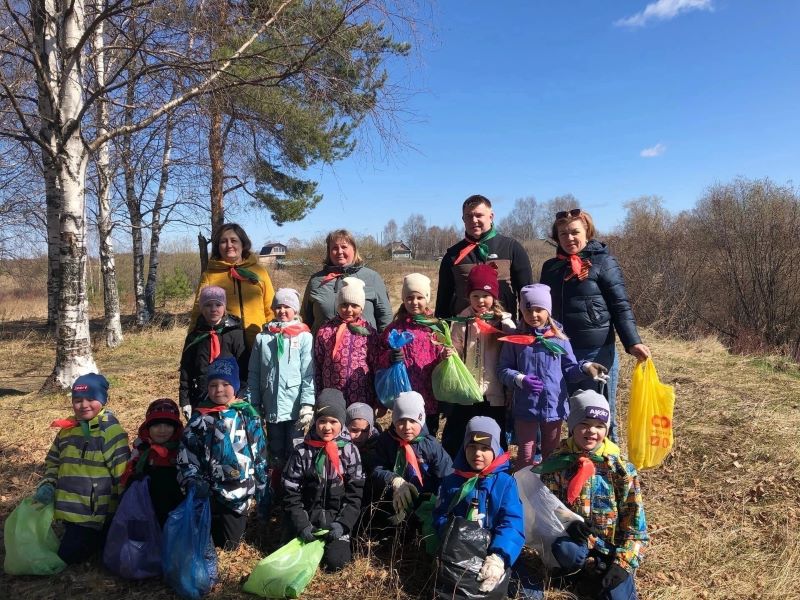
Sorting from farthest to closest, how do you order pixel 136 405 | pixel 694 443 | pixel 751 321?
pixel 751 321 → pixel 136 405 → pixel 694 443

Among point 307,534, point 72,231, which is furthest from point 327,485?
point 72,231

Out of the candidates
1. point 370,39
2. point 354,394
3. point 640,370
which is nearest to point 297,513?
point 354,394

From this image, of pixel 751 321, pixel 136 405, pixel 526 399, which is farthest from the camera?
pixel 751 321

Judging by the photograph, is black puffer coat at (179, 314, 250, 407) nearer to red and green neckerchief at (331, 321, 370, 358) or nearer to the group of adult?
the group of adult

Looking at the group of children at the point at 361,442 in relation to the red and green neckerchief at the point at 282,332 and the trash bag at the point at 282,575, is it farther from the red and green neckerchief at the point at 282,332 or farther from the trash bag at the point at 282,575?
the trash bag at the point at 282,575

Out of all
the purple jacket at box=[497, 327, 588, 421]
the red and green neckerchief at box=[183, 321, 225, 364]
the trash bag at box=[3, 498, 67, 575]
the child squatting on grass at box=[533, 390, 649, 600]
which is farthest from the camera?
the red and green neckerchief at box=[183, 321, 225, 364]

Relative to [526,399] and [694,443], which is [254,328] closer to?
[526,399]

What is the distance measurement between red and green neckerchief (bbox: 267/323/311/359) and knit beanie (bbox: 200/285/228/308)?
1.51 feet

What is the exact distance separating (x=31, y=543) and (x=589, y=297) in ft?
12.7

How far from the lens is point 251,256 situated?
418cm

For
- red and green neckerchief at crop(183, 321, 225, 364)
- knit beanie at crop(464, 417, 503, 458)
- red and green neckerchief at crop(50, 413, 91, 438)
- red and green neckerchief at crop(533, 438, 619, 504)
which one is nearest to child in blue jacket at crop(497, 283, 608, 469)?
red and green neckerchief at crop(533, 438, 619, 504)

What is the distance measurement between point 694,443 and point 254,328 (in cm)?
465

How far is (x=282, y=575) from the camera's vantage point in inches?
108

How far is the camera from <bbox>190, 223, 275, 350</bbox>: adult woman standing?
4004mm
